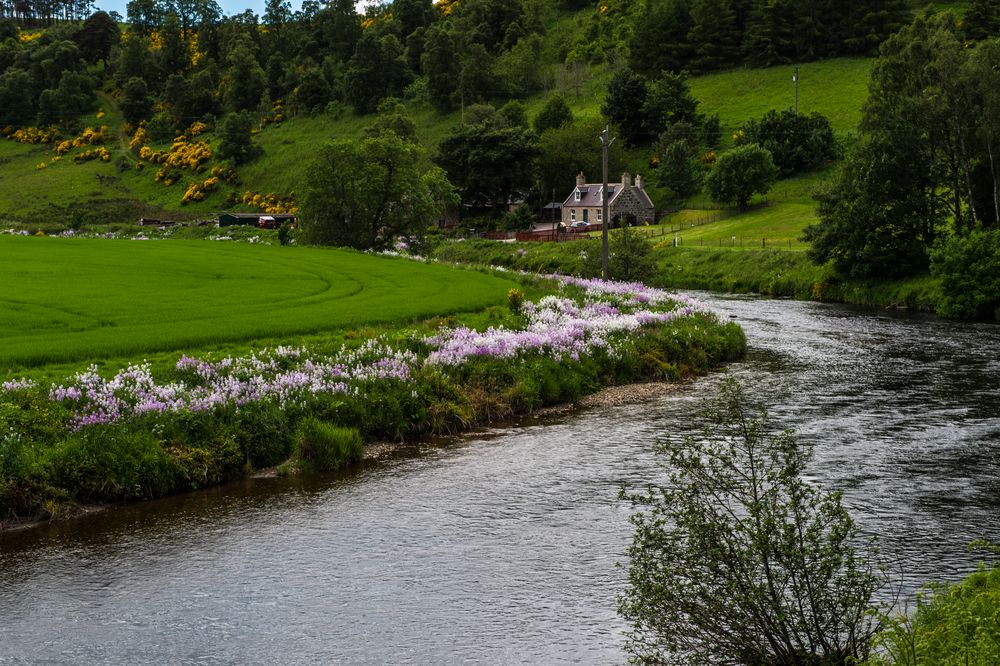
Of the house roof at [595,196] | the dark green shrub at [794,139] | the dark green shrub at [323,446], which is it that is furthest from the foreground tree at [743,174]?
the dark green shrub at [323,446]

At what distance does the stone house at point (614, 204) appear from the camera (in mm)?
114562

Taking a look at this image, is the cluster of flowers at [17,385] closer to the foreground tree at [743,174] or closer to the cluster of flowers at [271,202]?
the foreground tree at [743,174]

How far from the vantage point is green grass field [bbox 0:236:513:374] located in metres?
25.3

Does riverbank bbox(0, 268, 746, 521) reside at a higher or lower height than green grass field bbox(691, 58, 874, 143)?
lower

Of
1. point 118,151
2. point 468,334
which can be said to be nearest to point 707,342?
point 468,334

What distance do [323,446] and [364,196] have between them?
2041 inches

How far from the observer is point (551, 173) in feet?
421

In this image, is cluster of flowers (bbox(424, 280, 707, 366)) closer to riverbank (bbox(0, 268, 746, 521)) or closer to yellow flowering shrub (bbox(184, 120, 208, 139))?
riverbank (bbox(0, 268, 746, 521))

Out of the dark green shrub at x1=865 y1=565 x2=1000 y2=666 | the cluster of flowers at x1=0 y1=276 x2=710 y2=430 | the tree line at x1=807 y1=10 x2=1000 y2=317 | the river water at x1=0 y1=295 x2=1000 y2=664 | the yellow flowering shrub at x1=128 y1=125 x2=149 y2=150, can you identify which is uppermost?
the yellow flowering shrub at x1=128 y1=125 x2=149 y2=150

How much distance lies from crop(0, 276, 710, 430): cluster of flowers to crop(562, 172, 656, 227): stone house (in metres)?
80.8

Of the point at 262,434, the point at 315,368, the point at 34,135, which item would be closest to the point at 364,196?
the point at 315,368

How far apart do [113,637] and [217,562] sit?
2721mm

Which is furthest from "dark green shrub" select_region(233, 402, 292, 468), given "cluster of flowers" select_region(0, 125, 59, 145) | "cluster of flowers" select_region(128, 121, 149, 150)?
"cluster of flowers" select_region(0, 125, 59, 145)

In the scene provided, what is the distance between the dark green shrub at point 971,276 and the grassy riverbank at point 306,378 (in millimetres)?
16567
